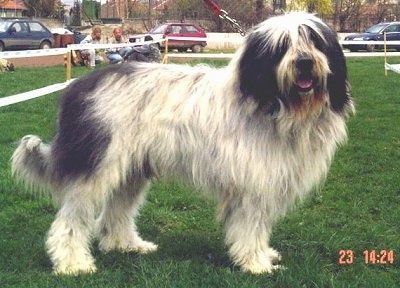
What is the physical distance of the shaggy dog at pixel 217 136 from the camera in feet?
13.5

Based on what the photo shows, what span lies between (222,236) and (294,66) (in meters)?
1.82

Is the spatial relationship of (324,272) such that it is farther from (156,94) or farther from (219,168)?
(156,94)

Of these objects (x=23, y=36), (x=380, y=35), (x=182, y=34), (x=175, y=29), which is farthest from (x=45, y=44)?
(x=380, y=35)

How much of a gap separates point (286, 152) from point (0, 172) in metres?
4.10

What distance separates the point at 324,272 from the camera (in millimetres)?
4512

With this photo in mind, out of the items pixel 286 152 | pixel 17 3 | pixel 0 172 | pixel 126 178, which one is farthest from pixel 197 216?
pixel 17 3

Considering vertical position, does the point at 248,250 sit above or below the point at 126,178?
below

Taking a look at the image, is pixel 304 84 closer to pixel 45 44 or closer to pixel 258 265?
pixel 258 265

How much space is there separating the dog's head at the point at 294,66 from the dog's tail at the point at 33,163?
161cm

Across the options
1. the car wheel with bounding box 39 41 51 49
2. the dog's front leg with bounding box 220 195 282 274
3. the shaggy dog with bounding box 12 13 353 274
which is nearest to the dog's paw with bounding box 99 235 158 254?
the shaggy dog with bounding box 12 13 353 274

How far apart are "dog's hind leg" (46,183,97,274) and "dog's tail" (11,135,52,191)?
316mm

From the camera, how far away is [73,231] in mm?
4543

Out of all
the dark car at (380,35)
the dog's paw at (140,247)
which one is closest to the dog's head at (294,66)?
the dog's paw at (140,247)

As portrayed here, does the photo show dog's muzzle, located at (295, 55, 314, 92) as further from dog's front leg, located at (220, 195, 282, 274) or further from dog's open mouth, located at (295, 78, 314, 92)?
dog's front leg, located at (220, 195, 282, 274)
